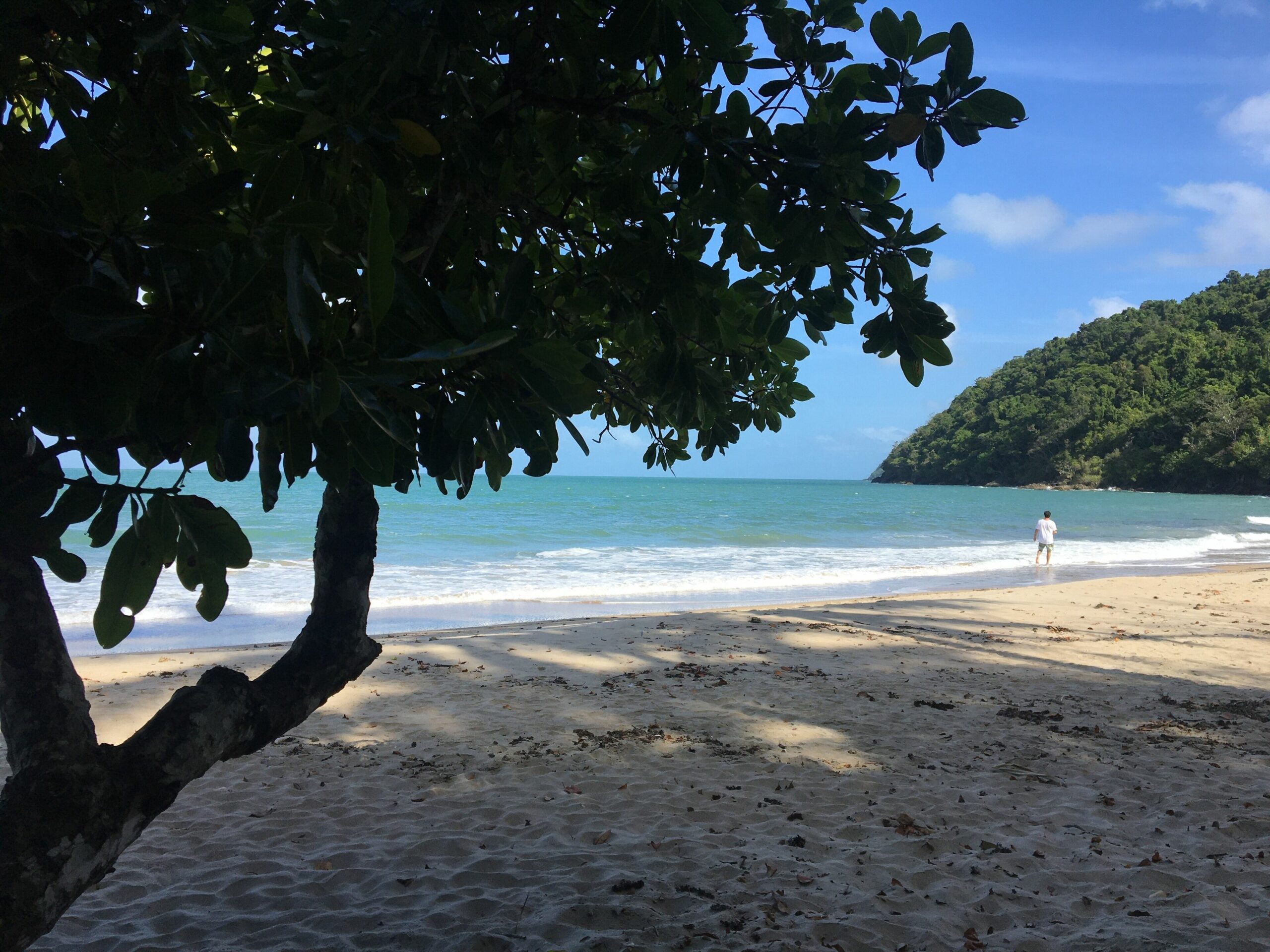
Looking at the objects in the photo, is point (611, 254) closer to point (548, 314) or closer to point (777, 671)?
point (548, 314)

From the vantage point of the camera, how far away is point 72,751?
1599 mm

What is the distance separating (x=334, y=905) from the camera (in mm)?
3107

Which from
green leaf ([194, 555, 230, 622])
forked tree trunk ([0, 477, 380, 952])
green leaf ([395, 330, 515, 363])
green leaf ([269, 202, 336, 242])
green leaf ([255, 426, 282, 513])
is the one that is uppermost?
green leaf ([269, 202, 336, 242])

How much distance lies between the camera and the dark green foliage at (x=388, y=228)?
947 millimetres

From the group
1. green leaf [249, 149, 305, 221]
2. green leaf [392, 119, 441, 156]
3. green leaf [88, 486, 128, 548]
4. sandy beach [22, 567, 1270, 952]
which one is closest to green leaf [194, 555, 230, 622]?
green leaf [88, 486, 128, 548]

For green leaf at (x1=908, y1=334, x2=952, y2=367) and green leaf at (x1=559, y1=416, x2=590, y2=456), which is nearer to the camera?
green leaf at (x1=559, y1=416, x2=590, y2=456)

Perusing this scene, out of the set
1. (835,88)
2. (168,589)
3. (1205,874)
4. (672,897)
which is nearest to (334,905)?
(672,897)

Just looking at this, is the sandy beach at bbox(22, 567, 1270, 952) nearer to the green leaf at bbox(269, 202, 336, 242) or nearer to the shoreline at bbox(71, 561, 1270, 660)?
the shoreline at bbox(71, 561, 1270, 660)

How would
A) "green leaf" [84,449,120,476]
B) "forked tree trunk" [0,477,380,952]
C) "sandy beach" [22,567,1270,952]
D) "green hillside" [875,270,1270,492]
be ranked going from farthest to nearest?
1. "green hillside" [875,270,1270,492]
2. "sandy beach" [22,567,1270,952]
3. "forked tree trunk" [0,477,380,952]
4. "green leaf" [84,449,120,476]

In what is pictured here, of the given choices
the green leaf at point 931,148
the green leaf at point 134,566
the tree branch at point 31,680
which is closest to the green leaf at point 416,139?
the green leaf at point 134,566

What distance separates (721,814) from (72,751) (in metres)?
2.99

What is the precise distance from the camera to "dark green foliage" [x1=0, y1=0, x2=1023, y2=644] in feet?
3.11

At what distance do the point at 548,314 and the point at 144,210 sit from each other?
1.21m

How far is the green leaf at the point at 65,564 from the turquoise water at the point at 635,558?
9.09 metres
